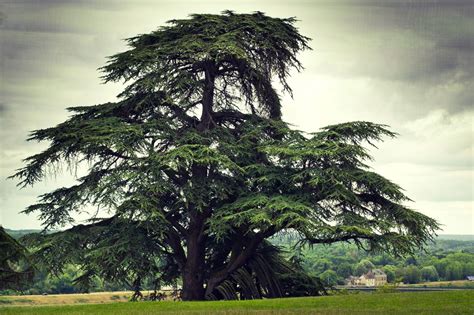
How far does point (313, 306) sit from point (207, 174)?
11.1 metres

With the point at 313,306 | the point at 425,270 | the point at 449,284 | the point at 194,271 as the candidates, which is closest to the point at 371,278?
the point at 425,270

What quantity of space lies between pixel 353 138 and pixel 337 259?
231 feet

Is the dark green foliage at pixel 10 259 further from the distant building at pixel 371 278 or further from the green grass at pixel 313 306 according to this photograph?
the distant building at pixel 371 278

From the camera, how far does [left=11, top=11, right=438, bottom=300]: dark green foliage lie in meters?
32.3

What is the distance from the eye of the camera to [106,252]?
32.5 meters

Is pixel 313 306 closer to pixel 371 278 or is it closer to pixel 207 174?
pixel 207 174

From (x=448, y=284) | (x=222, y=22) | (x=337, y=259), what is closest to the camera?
(x=222, y=22)

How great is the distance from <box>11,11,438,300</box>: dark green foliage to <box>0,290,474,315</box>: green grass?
4.36 meters

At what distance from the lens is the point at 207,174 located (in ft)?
117

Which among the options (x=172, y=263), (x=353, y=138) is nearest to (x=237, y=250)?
(x=172, y=263)

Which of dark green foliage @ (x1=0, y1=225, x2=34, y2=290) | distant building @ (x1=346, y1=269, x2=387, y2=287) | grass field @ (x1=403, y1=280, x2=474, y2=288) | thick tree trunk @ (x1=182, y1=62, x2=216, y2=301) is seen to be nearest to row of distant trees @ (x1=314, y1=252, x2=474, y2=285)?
distant building @ (x1=346, y1=269, x2=387, y2=287)

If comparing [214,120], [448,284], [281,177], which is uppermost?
[214,120]

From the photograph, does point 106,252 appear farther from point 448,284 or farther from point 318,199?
point 448,284

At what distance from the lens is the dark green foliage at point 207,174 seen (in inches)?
1273
